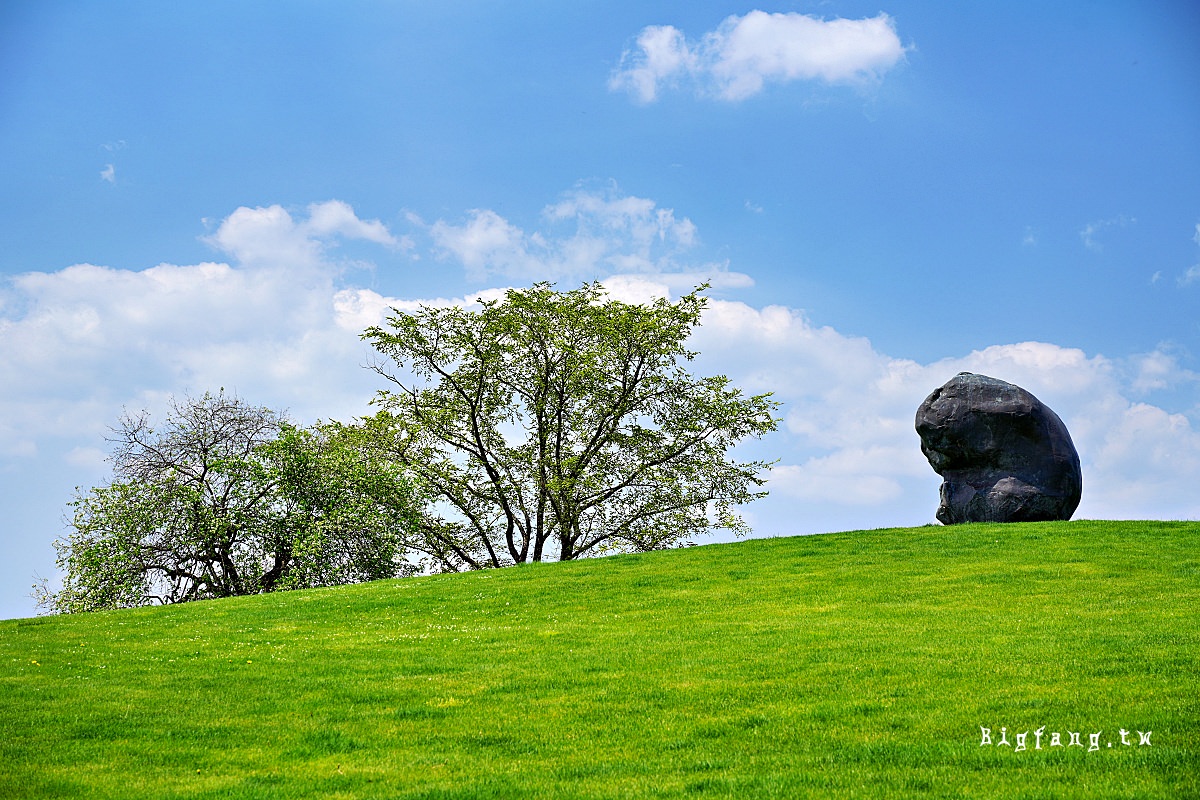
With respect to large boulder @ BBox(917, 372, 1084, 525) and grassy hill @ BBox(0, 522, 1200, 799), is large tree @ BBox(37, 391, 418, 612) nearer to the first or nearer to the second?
grassy hill @ BBox(0, 522, 1200, 799)

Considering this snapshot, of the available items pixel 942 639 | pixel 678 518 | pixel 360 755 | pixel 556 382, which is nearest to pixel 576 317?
pixel 556 382

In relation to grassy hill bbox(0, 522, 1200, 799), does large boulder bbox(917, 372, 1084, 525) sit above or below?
above

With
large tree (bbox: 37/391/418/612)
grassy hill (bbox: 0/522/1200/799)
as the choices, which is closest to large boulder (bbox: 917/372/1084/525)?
grassy hill (bbox: 0/522/1200/799)

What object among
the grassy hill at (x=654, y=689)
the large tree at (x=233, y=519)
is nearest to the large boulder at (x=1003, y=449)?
the grassy hill at (x=654, y=689)

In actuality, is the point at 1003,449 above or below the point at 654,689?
above

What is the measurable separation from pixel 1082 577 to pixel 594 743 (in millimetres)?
16751

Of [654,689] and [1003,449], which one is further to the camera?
[1003,449]

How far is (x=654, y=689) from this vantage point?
1414cm

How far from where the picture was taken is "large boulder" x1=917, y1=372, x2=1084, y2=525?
3094 cm

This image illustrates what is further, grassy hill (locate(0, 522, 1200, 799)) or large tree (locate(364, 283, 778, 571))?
large tree (locate(364, 283, 778, 571))

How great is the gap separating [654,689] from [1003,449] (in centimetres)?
2148

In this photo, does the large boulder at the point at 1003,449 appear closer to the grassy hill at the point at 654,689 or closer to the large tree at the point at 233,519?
the grassy hill at the point at 654,689

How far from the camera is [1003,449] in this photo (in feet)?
102

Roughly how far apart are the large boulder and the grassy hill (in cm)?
510
